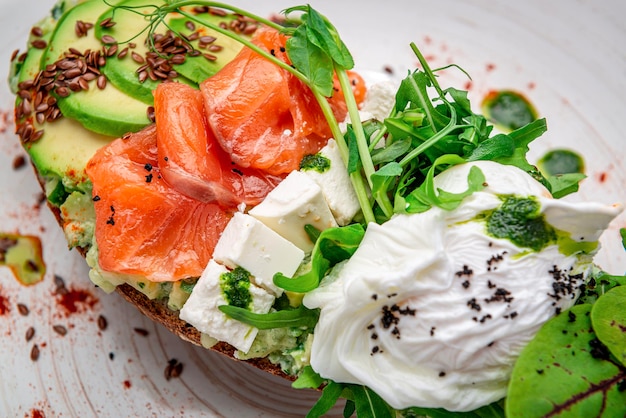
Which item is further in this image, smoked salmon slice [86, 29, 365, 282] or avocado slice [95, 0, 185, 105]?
avocado slice [95, 0, 185, 105]

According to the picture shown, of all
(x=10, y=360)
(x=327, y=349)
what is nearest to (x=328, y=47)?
(x=327, y=349)

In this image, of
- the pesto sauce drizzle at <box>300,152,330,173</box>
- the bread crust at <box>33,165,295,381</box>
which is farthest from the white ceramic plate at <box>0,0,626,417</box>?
the pesto sauce drizzle at <box>300,152,330,173</box>

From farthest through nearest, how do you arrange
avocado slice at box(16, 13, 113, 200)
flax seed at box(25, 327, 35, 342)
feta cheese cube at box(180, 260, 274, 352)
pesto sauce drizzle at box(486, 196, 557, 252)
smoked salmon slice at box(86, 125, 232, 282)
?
flax seed at box(25, 327, 35, 342) → avocado slice at box(16, 13, 113, 200) → smoked salmon slice at box(86, 125, 232, 282) → feta cheese cube at box(180, 260, 274, 352) → pesto sauce drizzle at box(486, 196, 557, 252)

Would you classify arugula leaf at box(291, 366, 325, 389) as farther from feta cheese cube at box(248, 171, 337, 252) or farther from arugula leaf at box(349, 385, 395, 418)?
feta cheese cube at box(248, 171, 337, 252)

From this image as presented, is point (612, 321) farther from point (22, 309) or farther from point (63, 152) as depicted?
point (22, 309)

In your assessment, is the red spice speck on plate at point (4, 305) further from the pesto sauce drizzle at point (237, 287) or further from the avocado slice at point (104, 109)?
the pesto sauce drizzle at point (237, 287)

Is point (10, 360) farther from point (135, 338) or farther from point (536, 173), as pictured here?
point (536, 173)
